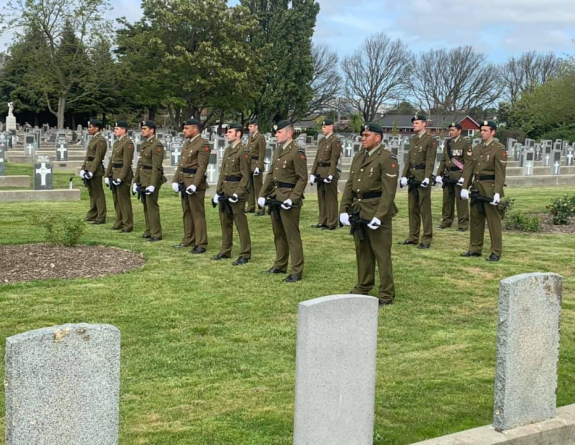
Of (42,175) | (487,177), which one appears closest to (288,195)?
(487,177)

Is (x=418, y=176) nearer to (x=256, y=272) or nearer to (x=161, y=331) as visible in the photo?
(x=256, y=272)

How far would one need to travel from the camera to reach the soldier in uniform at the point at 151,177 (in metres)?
11.7

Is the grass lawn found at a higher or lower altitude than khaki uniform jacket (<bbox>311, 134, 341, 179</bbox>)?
lower

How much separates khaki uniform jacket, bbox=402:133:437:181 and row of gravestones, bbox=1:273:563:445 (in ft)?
24.1

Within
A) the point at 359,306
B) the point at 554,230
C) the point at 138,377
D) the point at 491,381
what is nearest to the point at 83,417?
the point at 359,306

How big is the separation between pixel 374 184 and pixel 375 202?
0.62ft

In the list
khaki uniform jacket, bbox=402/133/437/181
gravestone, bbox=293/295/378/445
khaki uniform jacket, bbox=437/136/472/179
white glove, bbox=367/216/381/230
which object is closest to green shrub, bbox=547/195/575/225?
khaki uniform jacket, bbox=437/136/472/179

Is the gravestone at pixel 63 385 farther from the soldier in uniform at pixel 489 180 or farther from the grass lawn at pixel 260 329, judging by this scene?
the soldier in uniform at pixel 489 180

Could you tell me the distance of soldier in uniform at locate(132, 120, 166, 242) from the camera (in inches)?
461

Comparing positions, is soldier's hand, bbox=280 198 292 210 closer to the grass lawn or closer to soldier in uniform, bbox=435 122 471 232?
the grass lawn

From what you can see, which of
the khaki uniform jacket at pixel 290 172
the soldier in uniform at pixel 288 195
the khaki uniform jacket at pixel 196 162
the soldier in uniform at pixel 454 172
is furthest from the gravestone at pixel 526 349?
the soldier in uniform at pixel 454 172

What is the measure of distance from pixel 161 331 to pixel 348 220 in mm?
2355

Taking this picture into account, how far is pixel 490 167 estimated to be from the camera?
10461 mm

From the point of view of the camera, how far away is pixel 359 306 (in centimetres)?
379
